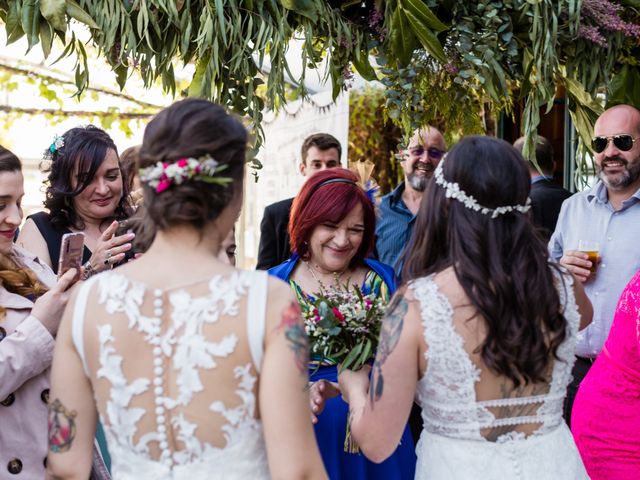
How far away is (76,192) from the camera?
3.77 m

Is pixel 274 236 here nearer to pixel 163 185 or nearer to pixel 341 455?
pixel 341 455

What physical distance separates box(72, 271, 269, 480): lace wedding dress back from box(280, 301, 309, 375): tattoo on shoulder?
0.06m

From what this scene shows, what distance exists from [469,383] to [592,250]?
1947 mm

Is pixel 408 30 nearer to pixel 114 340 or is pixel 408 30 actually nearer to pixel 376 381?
pixel 376 381

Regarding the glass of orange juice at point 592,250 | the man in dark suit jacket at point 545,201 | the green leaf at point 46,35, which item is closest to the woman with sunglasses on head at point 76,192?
the green leaf at point 46,35

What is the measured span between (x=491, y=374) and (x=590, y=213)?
2412 mm

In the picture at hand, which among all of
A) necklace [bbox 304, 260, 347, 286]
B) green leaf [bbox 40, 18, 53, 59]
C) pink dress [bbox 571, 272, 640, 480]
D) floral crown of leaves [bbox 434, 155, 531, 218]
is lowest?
pink dress [bbox 571, 272, 640, 480]

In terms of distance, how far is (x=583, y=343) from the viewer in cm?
419

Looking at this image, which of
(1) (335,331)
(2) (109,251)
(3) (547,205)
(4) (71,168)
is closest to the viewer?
(1) (335,331)

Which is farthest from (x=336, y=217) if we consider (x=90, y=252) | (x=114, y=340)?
(x=114, y=340)

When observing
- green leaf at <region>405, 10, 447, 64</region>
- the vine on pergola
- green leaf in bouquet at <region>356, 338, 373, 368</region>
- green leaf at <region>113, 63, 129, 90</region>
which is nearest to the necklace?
the vine on pergola

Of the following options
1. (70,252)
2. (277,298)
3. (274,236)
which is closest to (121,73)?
(70,252)

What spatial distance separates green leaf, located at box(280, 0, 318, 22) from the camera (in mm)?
3508

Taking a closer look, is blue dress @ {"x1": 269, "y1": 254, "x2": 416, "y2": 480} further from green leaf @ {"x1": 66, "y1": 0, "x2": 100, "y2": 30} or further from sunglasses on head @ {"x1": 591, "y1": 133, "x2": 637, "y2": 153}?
sunglasses on head @ {"x1": 591, "y1": 133, "x2": 637, "y2": 153}
